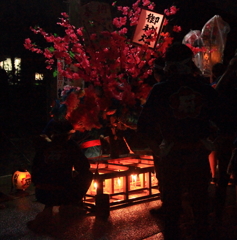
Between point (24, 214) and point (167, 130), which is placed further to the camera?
point (24, 214)

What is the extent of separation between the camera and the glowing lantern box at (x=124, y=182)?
19.4 ft

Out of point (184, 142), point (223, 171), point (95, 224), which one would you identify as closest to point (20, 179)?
point (95, 224)

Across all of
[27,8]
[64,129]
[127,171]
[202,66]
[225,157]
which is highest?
[27,8]

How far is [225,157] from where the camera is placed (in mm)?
4938

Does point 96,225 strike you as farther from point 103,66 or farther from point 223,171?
point 103,66

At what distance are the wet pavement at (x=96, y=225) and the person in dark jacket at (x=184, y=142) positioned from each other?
135 cm

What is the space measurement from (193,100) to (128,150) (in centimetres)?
420

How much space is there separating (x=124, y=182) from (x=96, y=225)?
118cm

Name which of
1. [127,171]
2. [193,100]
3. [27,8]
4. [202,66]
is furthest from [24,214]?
[27,8]

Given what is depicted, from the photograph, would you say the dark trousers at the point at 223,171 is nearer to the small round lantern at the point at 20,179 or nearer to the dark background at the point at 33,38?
the small round lantern at the point at 20,179

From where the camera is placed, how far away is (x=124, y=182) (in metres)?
6.10

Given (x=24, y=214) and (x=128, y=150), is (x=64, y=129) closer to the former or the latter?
(x=24, y=214)

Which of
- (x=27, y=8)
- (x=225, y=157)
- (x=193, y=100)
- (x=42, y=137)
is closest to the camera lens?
(x=193, y=100)

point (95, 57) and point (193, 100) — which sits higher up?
point (95, 57)
